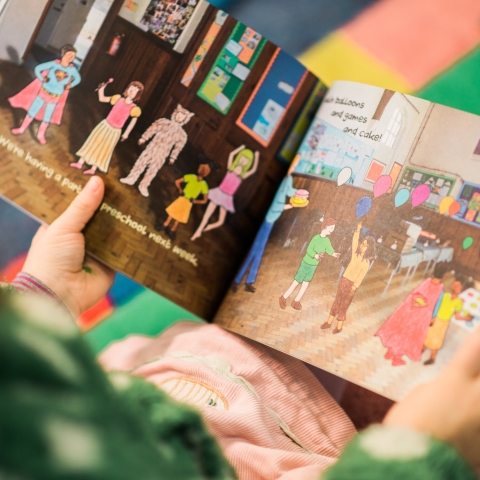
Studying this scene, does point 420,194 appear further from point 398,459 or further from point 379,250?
point 398,459

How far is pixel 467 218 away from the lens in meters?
0.51

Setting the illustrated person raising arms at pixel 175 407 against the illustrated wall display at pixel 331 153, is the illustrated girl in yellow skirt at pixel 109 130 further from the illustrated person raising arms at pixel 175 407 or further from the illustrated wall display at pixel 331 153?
the illustrated wall display at pixel 331 153

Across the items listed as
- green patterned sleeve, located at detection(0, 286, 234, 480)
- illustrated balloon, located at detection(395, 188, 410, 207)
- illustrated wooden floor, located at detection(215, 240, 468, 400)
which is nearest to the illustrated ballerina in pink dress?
illustrated wooden floor, located at detection(215, 240, 468, 400)

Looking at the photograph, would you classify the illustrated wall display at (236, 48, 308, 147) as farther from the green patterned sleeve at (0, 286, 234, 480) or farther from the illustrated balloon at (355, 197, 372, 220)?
the green patterned sleeve at (0, 286, 234, 480)

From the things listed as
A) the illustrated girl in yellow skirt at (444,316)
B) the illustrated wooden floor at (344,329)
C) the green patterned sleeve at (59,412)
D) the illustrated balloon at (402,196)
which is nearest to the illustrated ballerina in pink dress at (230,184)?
the illustrated wooden floor at (344,329)

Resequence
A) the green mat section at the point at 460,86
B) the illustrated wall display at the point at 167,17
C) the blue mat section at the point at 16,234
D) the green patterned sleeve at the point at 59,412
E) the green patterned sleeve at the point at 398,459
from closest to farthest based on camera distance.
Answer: the green patterned sleeve at the point at 59,412
the green patterned sleeve at the point at 398,459
the illustrated wall display at the point at 167,17
the green mat section at the point at 460,86
the blue mat section at the point at 16,234

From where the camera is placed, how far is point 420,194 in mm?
540

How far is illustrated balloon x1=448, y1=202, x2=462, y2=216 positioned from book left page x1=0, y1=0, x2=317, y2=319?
0.85 ft

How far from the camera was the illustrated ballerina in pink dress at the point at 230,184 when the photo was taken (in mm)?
669

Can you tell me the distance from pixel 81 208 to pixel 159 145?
0.14 m

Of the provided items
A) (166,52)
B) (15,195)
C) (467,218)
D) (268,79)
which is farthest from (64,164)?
(467,218)

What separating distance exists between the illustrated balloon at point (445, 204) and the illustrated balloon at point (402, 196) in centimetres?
4

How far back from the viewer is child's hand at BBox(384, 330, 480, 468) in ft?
1.25

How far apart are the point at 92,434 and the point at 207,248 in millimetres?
462
